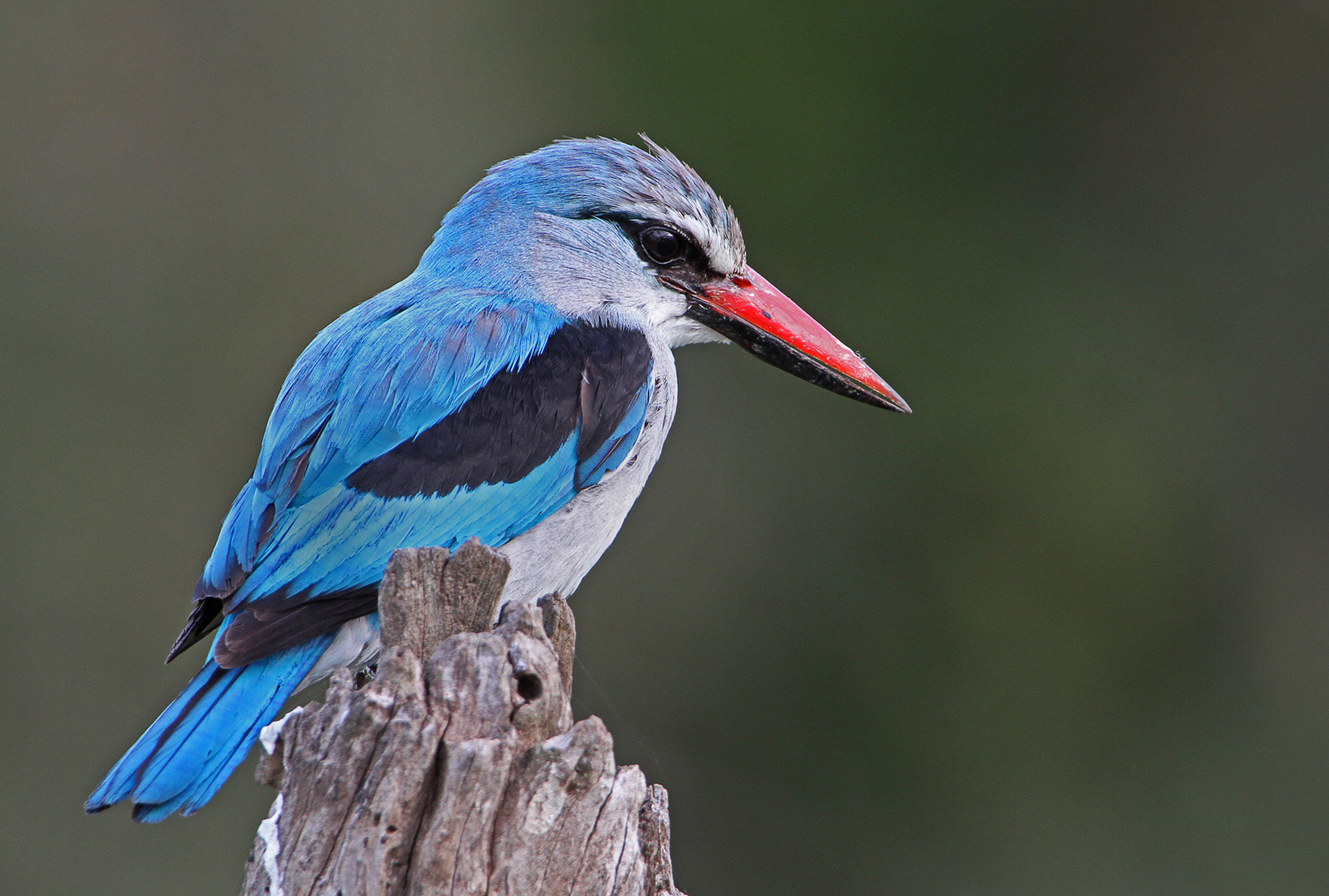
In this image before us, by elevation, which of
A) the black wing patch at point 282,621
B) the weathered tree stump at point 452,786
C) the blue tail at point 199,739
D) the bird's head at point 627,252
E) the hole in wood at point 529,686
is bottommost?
the blue tail at point 199,739

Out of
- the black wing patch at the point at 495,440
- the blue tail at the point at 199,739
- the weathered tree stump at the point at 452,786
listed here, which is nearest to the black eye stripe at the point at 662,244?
the black wing patch at the point at 495,440

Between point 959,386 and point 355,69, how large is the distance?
361 cm

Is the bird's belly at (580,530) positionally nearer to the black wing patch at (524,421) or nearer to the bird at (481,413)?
the bird at (481,413)

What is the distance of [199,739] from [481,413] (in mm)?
946

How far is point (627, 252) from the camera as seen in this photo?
3607 mm

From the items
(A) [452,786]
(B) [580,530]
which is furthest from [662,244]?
(A) [452,786]

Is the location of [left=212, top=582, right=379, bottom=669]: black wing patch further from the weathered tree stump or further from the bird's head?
the bird's head

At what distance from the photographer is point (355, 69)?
281 inches

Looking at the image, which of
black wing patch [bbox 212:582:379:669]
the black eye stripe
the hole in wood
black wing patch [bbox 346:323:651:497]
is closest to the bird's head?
the black eye stripe

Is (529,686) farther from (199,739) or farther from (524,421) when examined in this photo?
(524,421)

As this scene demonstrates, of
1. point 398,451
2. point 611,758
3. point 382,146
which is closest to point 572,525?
point 398,451

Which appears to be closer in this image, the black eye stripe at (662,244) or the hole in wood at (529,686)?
the hole in wood at (529,686)

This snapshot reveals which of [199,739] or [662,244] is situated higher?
[662,244]

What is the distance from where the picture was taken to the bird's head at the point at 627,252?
140 inches
